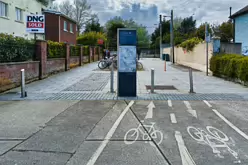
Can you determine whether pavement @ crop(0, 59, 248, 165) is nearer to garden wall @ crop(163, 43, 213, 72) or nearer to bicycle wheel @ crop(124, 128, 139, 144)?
bicycle wheel @ crop(124, 128, 139, 144)

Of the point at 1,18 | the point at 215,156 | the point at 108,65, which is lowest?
the point at 215,156

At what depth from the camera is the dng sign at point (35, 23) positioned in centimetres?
1429

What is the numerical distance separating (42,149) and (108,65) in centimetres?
1987

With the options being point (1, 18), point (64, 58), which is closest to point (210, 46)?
point (64, 58)

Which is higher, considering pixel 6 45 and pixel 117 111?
pixel 6 45

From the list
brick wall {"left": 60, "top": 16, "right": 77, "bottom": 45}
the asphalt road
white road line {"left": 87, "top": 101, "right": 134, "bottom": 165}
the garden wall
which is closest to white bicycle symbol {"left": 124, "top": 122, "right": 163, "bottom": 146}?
the asphalt road

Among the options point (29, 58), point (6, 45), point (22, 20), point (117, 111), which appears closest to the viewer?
point (117, 111)

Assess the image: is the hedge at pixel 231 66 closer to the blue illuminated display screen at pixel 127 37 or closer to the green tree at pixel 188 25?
the blue illuminated display screen at pixel 127 37

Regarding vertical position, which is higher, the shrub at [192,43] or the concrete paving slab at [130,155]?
the shrub at [192,43]

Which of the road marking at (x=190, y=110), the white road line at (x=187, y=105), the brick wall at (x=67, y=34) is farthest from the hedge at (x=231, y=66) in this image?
the brick wall at (x=67, y=34)

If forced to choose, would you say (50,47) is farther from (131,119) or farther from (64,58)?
(131,119)

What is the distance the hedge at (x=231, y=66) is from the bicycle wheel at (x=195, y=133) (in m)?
7.79

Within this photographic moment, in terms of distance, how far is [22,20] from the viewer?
26.4 metres

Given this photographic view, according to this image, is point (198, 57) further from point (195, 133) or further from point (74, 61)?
point (195, 133)
